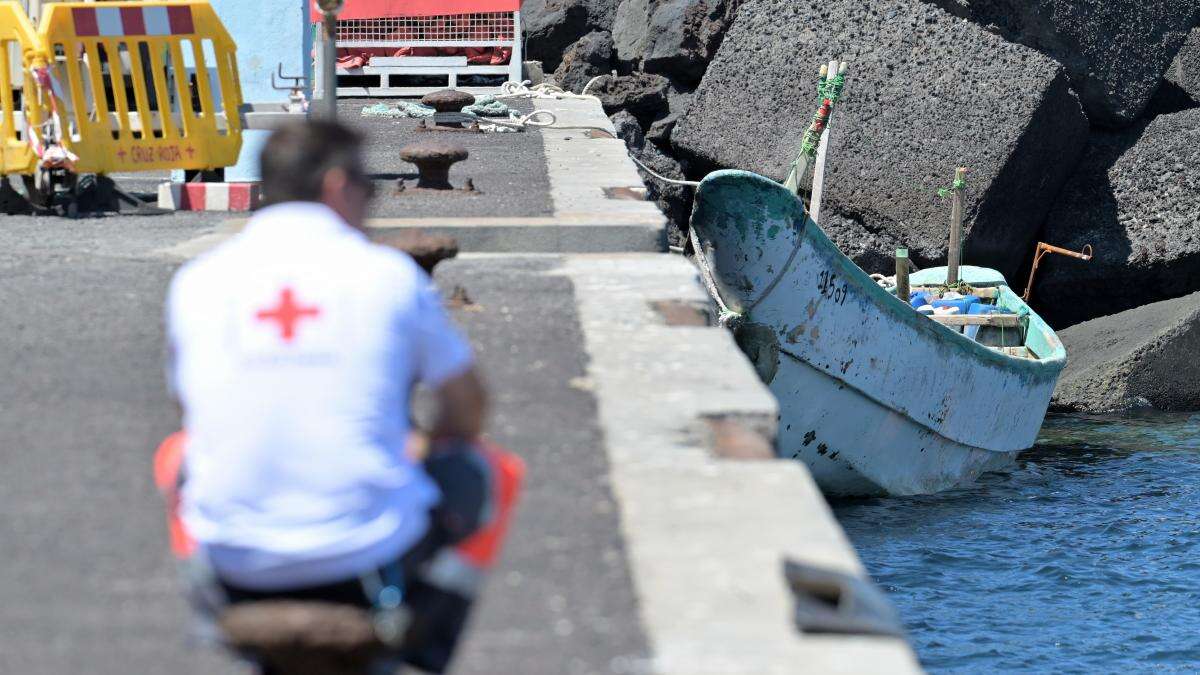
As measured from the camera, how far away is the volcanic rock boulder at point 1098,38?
58.3 feet

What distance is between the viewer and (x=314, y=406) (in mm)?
2703

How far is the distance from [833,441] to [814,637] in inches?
354

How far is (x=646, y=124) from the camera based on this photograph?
62.2 feet

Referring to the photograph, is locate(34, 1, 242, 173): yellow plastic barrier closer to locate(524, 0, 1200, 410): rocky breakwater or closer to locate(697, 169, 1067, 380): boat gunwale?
locate(697, 169, 1067, 380): boat gunwale

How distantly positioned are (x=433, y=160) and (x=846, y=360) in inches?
151

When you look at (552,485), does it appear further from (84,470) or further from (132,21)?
(132,21)

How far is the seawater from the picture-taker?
956 cm

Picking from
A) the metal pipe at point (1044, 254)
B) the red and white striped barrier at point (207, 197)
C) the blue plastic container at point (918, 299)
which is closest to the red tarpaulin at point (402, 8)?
the blue plastic container at point (918, 299)

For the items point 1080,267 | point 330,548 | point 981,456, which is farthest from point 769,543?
point 1080,267

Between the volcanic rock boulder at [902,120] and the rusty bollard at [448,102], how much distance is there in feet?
15.9

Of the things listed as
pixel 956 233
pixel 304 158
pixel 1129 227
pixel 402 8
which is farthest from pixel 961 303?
pixel 304 158

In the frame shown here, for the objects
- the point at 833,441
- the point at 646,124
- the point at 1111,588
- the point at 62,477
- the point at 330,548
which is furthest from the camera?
the point at 646,124

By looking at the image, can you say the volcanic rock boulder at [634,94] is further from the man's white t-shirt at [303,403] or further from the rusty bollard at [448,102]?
the man's white t-shirt at [303,403]

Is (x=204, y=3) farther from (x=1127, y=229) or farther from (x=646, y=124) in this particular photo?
(x=1127, y=229)
